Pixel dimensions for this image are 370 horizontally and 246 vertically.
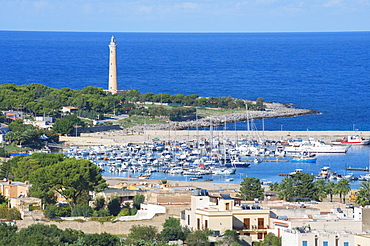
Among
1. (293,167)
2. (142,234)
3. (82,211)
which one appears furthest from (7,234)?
(293,167)

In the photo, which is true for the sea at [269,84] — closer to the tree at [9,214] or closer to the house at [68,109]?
the house at [68,109]

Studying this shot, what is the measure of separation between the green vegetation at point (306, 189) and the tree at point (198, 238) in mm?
10705

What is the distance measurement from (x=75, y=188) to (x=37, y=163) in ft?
21.3

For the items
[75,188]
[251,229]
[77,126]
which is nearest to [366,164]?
[77,126]

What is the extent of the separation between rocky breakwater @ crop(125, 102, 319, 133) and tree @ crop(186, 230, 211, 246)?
46.1 metres

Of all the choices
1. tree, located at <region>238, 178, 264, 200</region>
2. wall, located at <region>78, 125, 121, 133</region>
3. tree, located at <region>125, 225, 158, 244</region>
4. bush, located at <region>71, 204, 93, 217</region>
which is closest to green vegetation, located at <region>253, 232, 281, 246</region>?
tree, located at <region>125, 225, 158, 244</region>

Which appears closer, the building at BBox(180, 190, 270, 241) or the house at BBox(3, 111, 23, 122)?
the building at BBox(180, 190, 270, 241)

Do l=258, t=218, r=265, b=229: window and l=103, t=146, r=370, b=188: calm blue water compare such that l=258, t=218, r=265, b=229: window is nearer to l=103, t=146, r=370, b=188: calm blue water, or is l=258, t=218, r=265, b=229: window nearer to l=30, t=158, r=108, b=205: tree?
l=30, t=158, r=108, b=205: tree

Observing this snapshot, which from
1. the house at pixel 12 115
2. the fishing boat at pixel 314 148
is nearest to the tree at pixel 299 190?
the fishing boat at pixel 314 148

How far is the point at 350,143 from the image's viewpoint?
79.1m

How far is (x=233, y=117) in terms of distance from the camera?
306ft

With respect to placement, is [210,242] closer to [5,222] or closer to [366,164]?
[5,222]

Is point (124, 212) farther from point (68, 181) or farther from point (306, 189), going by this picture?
point (306, 189)

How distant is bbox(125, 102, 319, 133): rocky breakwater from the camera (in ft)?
279
